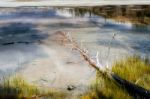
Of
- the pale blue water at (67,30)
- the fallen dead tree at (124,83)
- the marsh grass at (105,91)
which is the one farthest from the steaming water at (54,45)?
the marsh grass at (105,91)

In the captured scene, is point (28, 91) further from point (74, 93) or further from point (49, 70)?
point (49, 70)

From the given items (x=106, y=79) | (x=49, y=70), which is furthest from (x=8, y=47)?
(x=106, y=79)

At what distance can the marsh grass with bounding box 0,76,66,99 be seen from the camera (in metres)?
5.95

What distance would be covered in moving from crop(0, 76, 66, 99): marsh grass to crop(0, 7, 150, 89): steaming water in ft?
2.03

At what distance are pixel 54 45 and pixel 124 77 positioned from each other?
3699mm

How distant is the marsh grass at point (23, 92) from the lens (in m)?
5.95

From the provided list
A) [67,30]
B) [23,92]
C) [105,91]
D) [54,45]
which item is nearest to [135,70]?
[105,91]

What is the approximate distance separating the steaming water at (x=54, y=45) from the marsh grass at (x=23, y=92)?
62 cm

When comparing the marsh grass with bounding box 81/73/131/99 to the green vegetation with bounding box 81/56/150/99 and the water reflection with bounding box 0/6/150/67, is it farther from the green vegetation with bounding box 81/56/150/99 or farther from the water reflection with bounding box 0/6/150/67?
the water reflection with bounding box 0/6/150/67

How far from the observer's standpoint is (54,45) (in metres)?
9.99

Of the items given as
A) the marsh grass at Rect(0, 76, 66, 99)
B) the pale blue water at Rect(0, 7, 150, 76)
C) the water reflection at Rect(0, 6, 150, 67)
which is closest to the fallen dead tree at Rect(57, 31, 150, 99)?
the marsh grass at Rect(0, 76, 66, 99)

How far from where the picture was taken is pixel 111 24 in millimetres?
13695

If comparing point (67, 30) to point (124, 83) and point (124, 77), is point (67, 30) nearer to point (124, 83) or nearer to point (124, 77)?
point (124, 77)

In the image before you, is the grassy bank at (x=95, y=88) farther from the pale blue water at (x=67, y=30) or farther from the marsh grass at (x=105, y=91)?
the pale blue water at (x=67, y=30)
